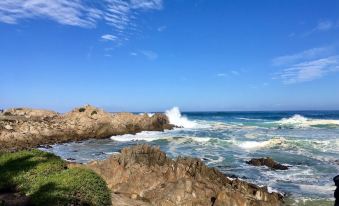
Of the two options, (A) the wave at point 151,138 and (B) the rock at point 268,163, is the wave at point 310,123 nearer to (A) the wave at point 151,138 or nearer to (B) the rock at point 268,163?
(A) the wave at point 151,138

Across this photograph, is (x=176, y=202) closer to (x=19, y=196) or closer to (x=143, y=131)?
(x=19, y=196)

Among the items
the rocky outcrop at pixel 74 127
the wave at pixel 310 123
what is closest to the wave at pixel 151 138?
the rocky outcrop at pixel 74 127

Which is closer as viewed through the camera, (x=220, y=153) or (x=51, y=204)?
(x=51, y=204)

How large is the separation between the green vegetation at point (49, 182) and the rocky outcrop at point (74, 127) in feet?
94.9

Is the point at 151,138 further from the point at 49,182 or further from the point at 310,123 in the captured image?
the point at 310,123

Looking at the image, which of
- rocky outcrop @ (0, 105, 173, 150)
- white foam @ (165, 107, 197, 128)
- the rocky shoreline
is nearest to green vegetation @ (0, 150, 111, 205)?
the rocky shoreline

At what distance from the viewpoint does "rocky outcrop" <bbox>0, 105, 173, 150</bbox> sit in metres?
49.6

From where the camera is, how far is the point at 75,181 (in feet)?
47.5

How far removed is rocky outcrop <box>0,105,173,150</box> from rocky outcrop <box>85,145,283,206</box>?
2608cm

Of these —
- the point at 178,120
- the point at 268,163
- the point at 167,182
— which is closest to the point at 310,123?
the point at 178,120

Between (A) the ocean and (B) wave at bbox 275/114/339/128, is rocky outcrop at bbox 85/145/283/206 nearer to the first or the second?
(A) the ocean

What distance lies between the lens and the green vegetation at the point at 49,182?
13.3 metres

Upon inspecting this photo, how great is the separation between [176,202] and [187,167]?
435 centimetres

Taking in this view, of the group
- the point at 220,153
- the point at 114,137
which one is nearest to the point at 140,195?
the point at 220,153
